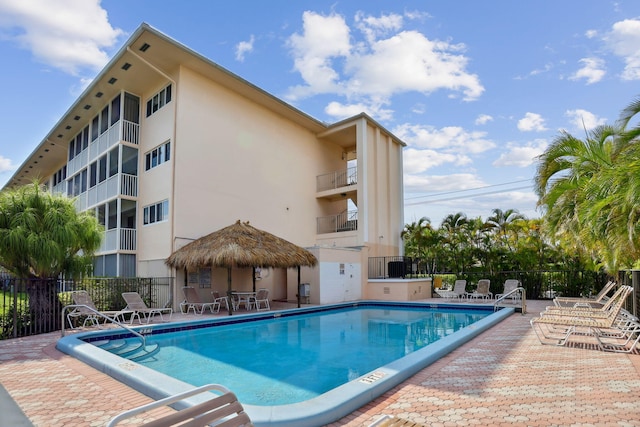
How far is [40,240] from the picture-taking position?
1076cm

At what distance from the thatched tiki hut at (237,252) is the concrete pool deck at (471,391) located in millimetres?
6820

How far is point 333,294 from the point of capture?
1884 cm

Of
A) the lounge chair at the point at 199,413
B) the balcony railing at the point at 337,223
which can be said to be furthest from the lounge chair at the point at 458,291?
the lounge chair at the point at 199,413

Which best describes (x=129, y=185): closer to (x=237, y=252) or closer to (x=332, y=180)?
(x=237, y=252)

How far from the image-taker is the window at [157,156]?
56.9 ft

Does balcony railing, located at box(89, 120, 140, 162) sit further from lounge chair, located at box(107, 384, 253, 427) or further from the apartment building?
lounge chair, located at box(107, 384, 253, 427)

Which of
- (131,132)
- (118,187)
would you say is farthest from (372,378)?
(131,132)

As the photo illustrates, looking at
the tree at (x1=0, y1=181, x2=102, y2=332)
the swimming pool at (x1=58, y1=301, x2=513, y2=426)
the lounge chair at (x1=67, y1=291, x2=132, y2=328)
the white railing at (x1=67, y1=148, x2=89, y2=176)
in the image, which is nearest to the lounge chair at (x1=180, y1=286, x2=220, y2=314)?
the swimming pool at (x1=58, y1=301, x2=513, y2=426)

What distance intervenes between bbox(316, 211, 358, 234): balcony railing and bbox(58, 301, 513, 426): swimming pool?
7.27m

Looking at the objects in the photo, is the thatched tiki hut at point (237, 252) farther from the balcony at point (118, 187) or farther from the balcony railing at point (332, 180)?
the balcony railing at point (332, 180)

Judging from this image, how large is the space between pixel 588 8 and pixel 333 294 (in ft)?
44.7

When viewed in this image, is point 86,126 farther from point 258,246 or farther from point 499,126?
point 499,126

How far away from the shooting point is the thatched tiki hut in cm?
1466

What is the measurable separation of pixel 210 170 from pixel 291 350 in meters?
10.2
